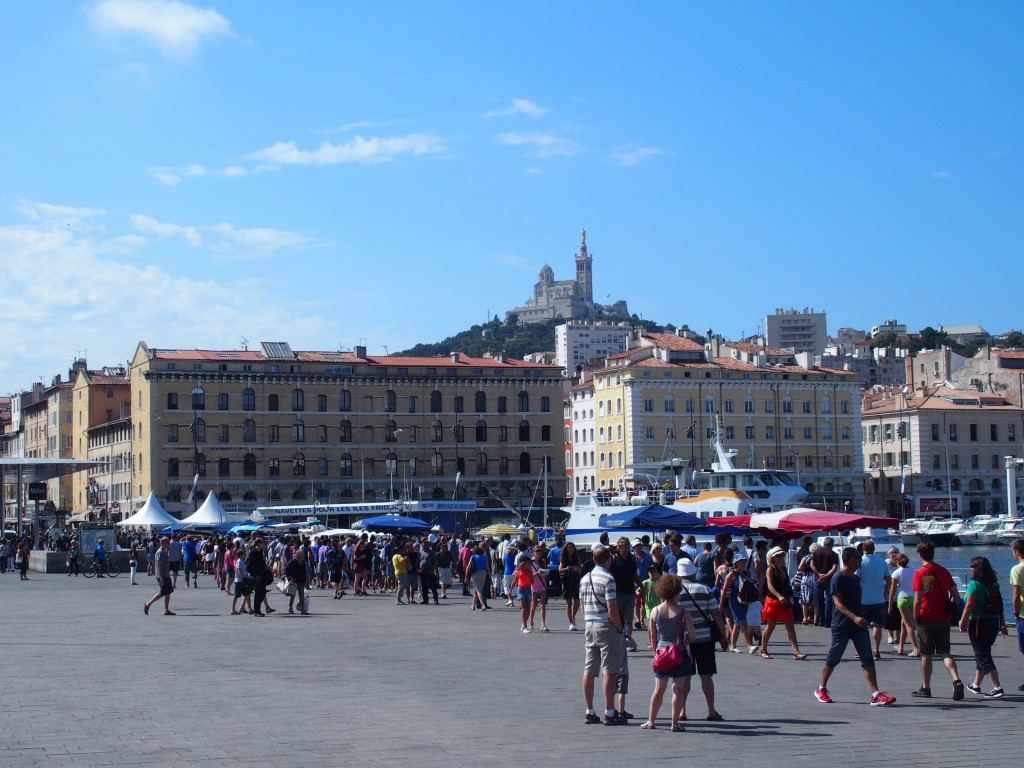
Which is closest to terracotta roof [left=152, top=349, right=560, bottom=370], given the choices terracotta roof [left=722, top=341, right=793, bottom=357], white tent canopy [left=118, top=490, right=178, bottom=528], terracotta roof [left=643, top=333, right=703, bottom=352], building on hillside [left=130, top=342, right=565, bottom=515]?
building on hillside [left=130, top=342, right=565, bottom=515]

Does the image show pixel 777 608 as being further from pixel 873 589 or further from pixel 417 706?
pixel 417 706

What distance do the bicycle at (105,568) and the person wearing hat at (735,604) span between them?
2954 cm

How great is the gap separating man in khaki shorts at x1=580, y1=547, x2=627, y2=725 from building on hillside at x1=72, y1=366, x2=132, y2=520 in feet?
267

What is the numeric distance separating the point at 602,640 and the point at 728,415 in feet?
273

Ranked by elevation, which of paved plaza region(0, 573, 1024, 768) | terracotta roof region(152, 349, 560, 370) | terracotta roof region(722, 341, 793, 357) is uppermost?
terracotta roof region(722, 341, 793, 357)

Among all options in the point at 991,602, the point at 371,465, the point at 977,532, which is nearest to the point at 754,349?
the point at 977,532

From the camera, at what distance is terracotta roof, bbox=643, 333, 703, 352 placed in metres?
97.0

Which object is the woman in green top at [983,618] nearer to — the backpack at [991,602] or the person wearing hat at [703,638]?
the backpack at [991,602]

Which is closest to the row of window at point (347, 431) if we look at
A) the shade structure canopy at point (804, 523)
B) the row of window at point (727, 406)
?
the row of window at point (727, 406)

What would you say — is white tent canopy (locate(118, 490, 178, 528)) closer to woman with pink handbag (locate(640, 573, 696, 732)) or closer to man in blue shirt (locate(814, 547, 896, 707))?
man in blue shirt (locate(814, 547, 896, 707))

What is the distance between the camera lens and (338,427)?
8744 centimetres

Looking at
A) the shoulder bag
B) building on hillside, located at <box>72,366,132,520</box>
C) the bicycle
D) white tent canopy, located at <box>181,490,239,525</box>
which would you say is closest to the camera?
the shoulder bag

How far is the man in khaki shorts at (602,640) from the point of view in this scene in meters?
11.9

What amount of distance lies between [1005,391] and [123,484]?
246 feet
